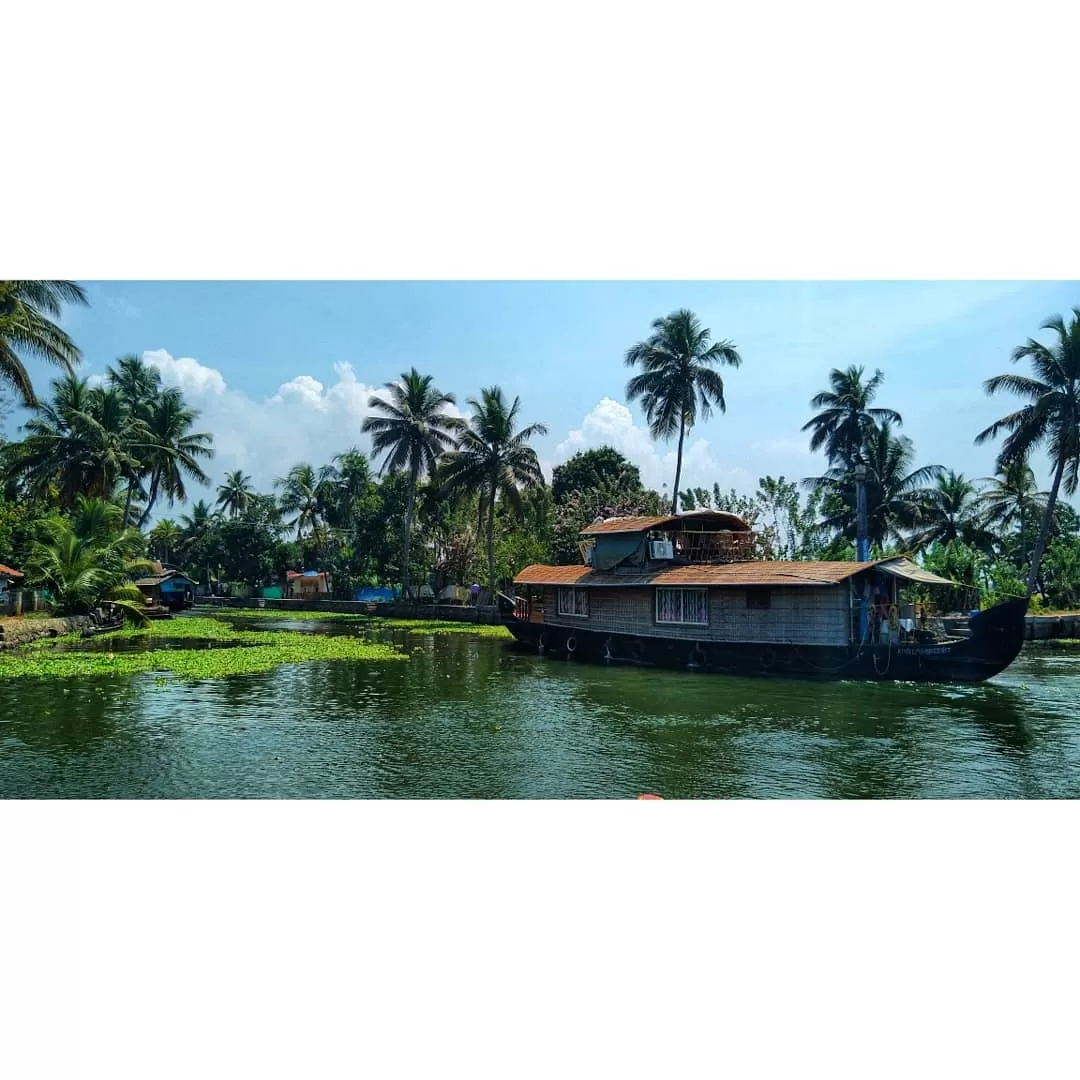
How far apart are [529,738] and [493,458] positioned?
71.4 feet

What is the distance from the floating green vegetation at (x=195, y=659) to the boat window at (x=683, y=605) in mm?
Answer: 5301

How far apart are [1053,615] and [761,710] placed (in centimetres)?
1726

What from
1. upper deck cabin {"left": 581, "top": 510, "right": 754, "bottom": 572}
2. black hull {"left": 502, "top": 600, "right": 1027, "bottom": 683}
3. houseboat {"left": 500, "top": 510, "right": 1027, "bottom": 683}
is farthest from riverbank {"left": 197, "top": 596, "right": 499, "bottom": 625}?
black hull {"left": 502, "top": 600, "right": 1027, "bottom": 683}

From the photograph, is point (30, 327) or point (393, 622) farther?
point (393, 622)

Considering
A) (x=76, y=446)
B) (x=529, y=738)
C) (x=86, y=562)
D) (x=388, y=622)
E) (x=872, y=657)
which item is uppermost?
(x=76, y=446)

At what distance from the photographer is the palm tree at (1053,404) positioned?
20188 millimetres

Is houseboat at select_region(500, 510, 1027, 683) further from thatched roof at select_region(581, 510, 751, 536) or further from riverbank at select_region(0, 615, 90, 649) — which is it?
riverbank at select_region(0, 615, 90, 649)

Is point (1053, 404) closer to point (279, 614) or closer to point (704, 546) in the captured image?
point (704, 546)

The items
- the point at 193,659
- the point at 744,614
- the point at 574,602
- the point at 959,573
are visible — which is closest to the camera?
the point at 744,614

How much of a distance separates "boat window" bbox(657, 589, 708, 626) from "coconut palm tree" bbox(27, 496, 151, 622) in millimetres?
14270

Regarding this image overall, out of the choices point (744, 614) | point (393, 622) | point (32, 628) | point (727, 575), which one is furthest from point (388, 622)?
point (744, 614)

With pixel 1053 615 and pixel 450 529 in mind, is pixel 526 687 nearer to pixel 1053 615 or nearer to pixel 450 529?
pixel 1053 615

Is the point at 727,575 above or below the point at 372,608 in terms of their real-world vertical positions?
above

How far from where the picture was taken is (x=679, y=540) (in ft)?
56.0
